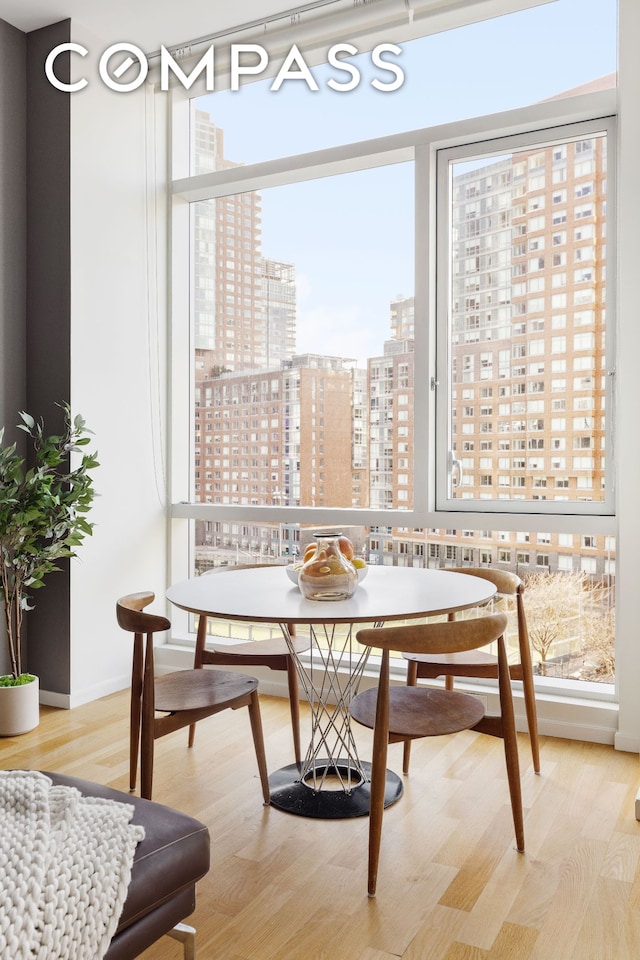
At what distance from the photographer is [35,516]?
125 inches

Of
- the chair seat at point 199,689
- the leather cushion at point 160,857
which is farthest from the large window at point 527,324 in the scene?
the leather cushion at point 160,857

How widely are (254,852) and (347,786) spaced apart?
0.52 meters

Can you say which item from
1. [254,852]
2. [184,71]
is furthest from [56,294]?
[254,852]

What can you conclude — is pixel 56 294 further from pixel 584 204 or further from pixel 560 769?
pixel 560 769

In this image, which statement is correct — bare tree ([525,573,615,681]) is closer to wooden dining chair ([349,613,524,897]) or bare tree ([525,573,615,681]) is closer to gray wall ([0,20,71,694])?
wooden dining chair ([349,613,524,897])

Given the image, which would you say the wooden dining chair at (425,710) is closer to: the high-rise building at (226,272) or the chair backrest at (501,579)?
the chair backrest at (501,579)

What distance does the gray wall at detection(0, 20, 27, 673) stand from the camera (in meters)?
3.61

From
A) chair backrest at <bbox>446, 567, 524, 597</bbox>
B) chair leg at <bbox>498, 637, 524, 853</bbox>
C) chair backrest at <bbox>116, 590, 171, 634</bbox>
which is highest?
chair backrest at <bbox>446, 567, 524, 597</bbox>

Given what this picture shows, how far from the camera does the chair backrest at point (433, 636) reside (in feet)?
6.62

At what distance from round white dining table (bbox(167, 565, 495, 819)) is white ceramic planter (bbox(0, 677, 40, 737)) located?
1.09 metres

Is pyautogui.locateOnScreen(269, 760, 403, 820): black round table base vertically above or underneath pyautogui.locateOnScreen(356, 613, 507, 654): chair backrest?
underneath

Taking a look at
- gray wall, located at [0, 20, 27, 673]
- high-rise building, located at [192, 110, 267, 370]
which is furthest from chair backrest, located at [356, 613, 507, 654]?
high-rise building, located at [192, 110, 267, 370]

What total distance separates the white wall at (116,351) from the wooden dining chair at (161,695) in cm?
125

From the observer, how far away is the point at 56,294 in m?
3.64
